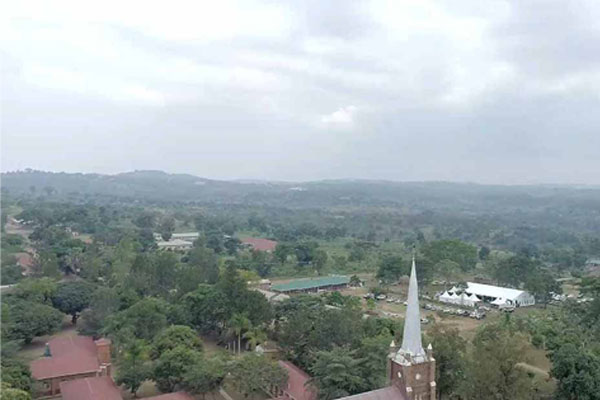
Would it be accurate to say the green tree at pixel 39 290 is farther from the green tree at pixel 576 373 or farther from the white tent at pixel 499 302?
the white tent at pixel 499 302

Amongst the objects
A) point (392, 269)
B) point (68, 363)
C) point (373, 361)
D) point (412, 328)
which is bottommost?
point (392, 269)

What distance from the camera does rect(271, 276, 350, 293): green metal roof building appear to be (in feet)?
163

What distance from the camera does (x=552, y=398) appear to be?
934 inches

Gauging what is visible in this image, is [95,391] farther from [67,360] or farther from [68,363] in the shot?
[67,360]

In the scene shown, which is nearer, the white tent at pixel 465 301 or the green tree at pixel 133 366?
the green tree at pixel 133 366

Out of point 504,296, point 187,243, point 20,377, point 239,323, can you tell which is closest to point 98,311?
point 239,323

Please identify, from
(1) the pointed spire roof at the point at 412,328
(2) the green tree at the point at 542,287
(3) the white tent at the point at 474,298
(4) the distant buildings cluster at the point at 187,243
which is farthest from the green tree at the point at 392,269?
(1) the pointed spire roof at the point at 412,328

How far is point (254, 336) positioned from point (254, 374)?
7313mm

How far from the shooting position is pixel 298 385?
24.4 meters

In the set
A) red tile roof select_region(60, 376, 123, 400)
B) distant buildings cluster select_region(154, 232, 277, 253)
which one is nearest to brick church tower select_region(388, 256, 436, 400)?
red tile roof select_region(60, 376, 123, 400)

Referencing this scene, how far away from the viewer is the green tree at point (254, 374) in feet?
74.3

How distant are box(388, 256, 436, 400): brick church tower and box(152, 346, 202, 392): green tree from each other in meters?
10.5

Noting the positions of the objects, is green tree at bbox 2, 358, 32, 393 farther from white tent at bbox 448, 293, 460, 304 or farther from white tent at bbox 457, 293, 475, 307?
white tent at bbox 457, 293, 475, 307

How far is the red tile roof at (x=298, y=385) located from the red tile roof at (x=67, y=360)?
32.1 feet
